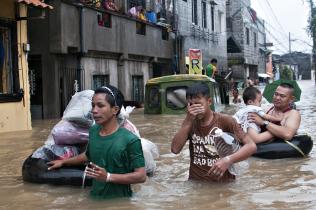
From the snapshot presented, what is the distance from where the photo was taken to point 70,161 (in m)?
5.51

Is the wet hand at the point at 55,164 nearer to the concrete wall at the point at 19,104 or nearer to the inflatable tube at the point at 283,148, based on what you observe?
the inflatable tube at the point at 283,148

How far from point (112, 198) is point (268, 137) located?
3763 mm

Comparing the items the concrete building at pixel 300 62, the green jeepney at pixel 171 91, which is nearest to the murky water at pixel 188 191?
the green jeepney at pixel 171 91

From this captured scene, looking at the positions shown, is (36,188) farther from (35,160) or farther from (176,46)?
(176,46)

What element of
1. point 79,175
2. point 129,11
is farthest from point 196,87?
point 129,11

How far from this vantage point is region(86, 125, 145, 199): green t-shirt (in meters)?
4.21

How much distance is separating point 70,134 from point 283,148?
127 inches

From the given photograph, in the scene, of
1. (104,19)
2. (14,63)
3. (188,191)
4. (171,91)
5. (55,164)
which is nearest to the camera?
(188,191)

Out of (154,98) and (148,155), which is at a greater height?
(154,98)

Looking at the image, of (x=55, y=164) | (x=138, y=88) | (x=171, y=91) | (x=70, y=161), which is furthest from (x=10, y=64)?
(x=138, y=88)

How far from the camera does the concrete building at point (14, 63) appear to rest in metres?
12.4

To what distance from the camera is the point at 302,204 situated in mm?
4965

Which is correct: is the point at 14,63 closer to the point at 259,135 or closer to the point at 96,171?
the point at 259,135

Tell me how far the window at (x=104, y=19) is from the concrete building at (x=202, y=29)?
787cm
